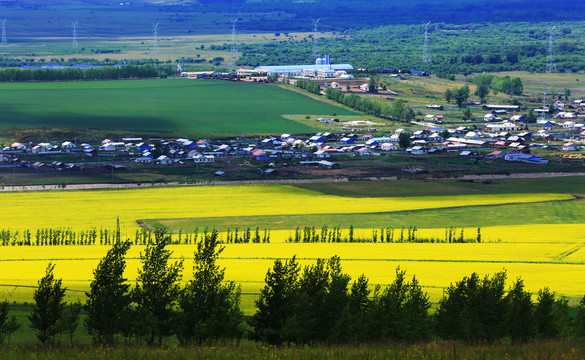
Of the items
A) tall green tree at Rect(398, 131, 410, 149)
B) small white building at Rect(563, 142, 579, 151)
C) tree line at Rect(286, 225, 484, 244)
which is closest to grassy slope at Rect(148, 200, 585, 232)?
tree line at Rect(286, 225, 484, 244)

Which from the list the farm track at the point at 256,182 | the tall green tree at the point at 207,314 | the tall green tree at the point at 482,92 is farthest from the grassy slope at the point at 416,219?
the tall green tree at the point at 482,92

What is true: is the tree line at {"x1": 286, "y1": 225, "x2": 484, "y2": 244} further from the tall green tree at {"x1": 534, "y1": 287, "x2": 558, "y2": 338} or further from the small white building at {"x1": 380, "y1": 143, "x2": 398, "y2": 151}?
the small white building at {"x1": 380, "y1": 143, "x2": 398, "y2": 151}

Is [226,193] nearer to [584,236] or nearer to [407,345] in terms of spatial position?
[584,236]

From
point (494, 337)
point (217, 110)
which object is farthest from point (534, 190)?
point (217, 110)

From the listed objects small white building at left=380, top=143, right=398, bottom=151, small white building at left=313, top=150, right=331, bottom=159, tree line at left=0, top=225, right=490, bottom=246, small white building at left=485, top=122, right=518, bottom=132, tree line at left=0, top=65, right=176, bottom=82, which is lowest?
tree line at left=0, top=225, right=490, bottom=246

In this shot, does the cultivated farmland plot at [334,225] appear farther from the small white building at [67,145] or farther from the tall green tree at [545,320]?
the small white building at [67,145]

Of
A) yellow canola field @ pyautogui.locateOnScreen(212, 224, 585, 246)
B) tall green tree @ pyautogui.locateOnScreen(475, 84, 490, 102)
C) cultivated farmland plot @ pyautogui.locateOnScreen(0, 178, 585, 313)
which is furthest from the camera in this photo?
tall green tree @ pyautogui.locateOnScreen(475, 84, 490, 102)
